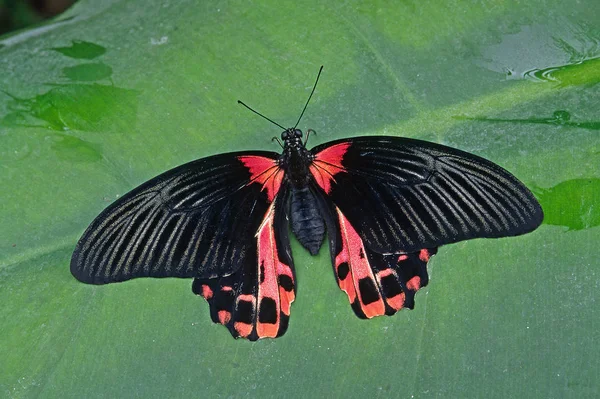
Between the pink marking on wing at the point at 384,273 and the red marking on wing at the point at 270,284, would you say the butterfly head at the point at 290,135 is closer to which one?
the red marking on wing at the point at 270,284

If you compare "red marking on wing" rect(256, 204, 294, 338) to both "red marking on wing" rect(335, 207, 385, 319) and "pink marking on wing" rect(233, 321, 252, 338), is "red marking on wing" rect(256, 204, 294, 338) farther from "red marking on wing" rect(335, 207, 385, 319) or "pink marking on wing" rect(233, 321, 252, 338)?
"red marking on wing" rect(335, 207, 385, 319)

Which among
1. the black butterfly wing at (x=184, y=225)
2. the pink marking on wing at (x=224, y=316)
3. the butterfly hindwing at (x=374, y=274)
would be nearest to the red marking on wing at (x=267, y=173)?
the black butterfly wing at (x=184, y=225)

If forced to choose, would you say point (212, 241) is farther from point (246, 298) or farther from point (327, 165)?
point (327, 165)

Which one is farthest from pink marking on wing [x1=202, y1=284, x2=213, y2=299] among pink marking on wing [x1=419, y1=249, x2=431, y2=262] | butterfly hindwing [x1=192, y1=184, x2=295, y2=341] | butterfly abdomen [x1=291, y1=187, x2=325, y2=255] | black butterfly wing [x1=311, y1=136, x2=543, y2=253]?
pink marking on wing [x1=419, y1=249, x2=431, y2=262]

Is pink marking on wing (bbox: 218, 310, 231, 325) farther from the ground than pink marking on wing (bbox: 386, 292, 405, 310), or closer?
farther from the ground

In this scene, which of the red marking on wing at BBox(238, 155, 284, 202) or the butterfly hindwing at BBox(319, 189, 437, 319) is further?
Answer: the red marking on wing at BBox(238, 155, 284, 202)

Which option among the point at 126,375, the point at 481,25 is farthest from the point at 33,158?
the point at 481,25

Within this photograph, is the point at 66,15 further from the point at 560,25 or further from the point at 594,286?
the point at 594,286

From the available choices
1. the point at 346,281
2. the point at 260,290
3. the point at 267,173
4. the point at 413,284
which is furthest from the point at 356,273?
the point at 267,173
